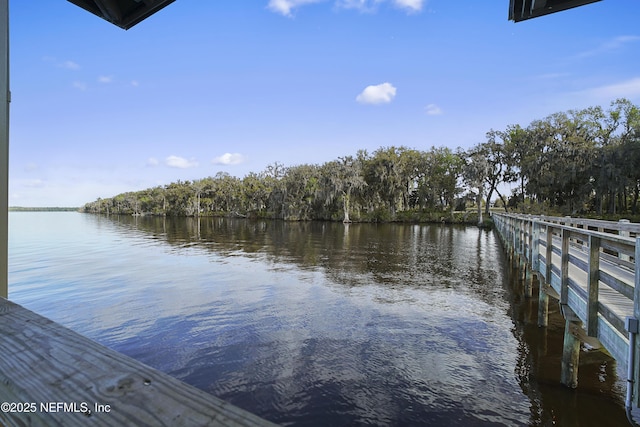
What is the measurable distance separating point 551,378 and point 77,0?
23.6 ft

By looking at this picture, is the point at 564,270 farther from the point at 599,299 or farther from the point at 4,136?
the point at 4,136

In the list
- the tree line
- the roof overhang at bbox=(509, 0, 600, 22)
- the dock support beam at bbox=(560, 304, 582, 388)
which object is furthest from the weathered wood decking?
the tree line

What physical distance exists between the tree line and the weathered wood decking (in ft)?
141

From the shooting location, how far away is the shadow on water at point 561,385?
4.56 meters

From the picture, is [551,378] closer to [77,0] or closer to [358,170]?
[77,0]

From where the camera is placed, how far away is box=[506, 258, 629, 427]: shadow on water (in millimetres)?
4562

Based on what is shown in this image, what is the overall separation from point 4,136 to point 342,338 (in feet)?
21.2

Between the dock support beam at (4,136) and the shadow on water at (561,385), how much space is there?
546 cm

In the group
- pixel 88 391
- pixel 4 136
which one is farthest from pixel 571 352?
pixel 4 136

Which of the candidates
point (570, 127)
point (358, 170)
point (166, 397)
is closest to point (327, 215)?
point (358, 170)

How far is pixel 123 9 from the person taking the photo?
2865 mm

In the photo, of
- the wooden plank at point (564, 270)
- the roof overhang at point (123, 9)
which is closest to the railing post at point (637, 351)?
the wooden plank at point (564, 270)

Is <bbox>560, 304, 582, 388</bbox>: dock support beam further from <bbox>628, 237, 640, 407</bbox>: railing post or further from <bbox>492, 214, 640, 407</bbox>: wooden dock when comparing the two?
<bbox>628, 237, 640, 407</bbox>: railing post

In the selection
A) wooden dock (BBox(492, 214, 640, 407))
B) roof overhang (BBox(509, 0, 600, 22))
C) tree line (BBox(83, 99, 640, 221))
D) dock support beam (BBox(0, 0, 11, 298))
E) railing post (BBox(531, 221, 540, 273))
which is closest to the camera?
dock support beam (BBox(0, 0, 11, 298))
